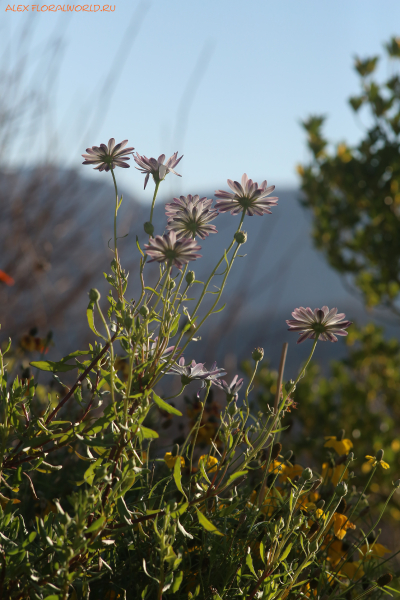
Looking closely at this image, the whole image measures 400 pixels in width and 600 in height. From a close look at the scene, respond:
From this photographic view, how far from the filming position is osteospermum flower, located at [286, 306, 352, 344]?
1.95ft

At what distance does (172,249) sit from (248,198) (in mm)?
151

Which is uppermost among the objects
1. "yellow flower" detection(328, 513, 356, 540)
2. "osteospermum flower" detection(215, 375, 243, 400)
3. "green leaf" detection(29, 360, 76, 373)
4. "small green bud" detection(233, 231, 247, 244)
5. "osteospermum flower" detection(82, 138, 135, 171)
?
"osteospermum flower" detection(82, 138, 135, 171)

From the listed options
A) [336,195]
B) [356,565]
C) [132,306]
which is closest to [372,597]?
[356,565]

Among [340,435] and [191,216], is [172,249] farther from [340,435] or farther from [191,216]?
[340,435]

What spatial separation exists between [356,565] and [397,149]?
1.90 metres

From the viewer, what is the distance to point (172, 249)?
522mm

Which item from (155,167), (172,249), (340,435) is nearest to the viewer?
(172,249)

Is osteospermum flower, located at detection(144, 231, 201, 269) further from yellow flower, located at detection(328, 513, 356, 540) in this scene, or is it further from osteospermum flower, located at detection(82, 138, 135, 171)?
yellow flower, located at detection(328, 513, 356, 540)

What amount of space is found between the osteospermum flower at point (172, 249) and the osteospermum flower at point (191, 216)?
82 mm

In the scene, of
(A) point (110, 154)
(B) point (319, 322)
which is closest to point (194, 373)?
(B) point (319, 322)

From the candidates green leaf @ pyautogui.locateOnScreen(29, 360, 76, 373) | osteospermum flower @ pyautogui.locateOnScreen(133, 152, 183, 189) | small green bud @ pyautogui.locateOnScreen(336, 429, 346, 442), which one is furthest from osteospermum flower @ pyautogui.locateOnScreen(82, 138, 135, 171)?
small green bud @ pyautogui.locateOnScreen(336, 429, 346, 442)

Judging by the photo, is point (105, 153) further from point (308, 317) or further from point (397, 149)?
point (397, 149)

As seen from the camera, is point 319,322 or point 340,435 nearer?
point 319,322

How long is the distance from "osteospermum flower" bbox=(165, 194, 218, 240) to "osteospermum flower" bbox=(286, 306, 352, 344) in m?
0.14
